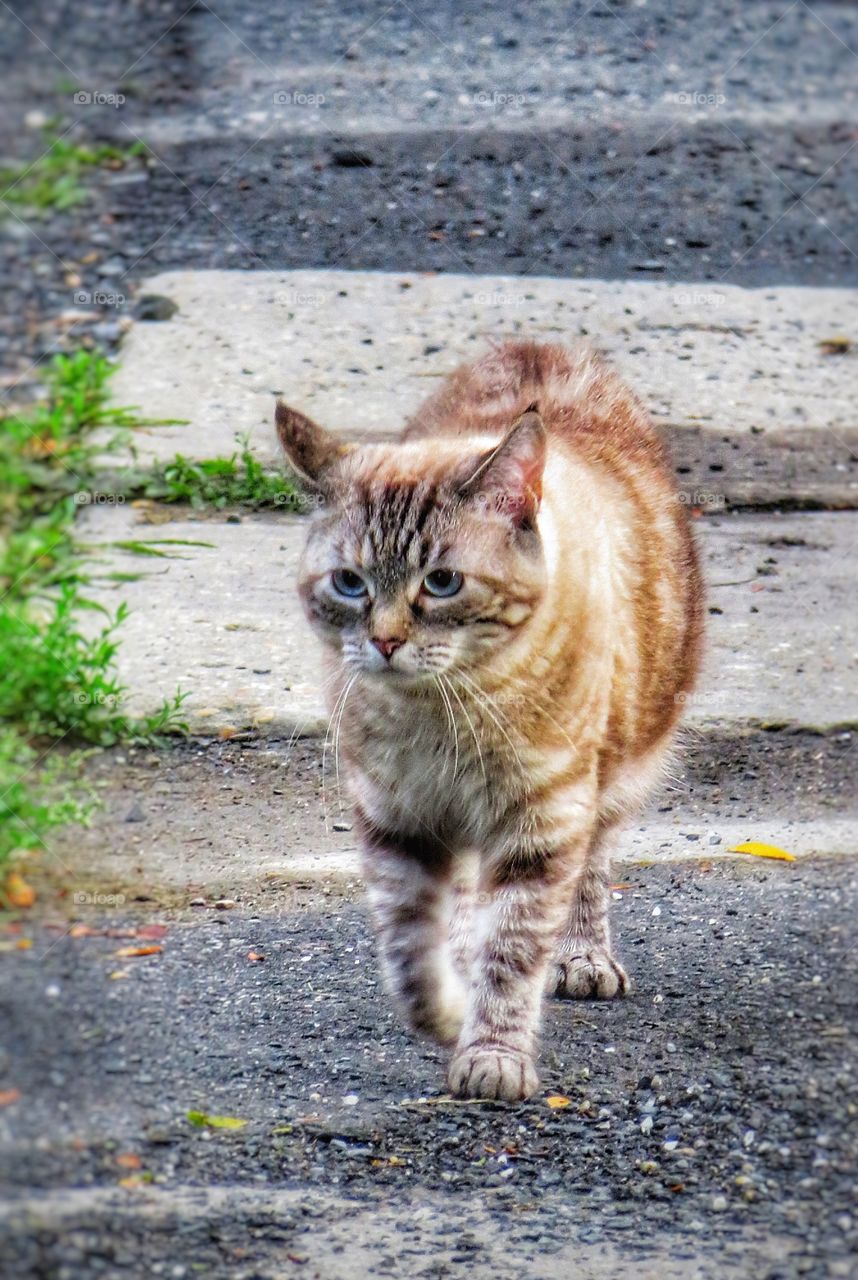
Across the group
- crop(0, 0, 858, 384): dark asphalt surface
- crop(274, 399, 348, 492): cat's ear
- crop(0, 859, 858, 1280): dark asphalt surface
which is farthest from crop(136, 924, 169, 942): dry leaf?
crop(0, 0, 858, 384): dark asphalt surface

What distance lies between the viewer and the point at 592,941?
1.68 metres

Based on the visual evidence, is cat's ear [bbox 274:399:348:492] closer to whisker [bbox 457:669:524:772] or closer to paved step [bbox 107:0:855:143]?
whisker [bbox 457:669:524:772]

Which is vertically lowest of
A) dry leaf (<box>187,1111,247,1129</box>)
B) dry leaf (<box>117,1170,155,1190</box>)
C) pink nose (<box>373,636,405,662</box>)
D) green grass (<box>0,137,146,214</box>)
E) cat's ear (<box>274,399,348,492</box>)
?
dry leaf (<box>187,1111,247,1129</box>)

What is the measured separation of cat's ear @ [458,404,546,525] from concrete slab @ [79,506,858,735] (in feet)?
0.95

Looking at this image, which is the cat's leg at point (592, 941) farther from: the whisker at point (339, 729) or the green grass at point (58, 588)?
the green grass at point (58, 588)

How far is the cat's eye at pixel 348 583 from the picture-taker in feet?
4.76

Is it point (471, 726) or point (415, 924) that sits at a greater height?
point (471, 726)

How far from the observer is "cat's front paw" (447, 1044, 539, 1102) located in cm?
142

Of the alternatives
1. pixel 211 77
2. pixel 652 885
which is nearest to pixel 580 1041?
pixel 652 885

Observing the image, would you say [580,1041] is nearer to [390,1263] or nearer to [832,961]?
[832,961]

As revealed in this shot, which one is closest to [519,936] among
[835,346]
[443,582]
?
[443,582]

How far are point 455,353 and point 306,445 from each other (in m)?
0.48

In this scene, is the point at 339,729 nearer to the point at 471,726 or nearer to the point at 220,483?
the point at 471,726

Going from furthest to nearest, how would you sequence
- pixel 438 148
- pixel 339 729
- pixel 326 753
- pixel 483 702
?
pixel 438 148
pixel 326 753
pixel 339 729
pixel 483 702
